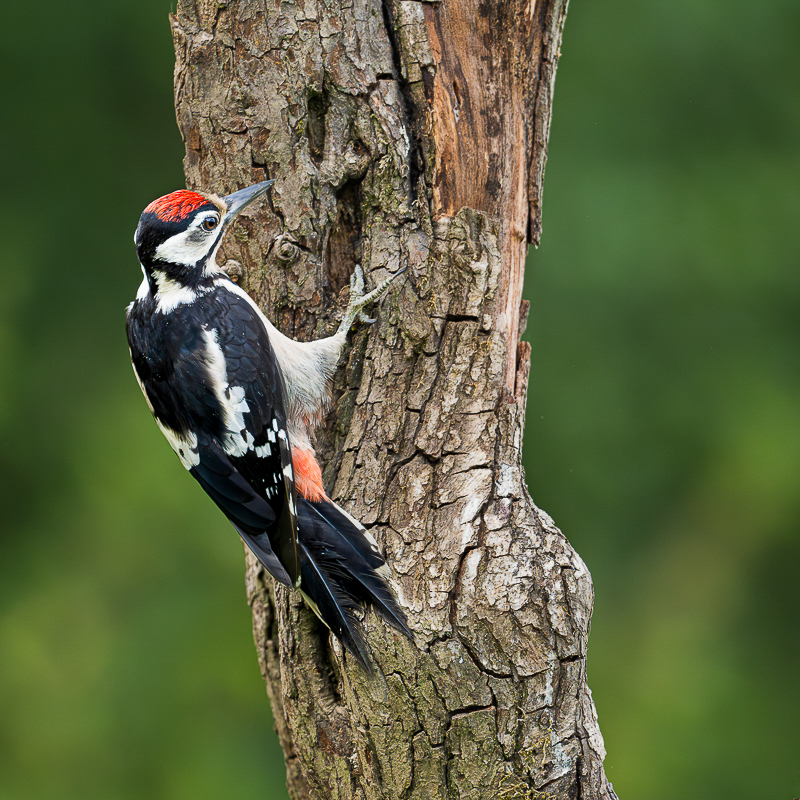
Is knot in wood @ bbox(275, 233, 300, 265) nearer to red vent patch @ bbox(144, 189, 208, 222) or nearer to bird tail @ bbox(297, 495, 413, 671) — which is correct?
red vent patch @ bbox(144, 189, 208, 222)

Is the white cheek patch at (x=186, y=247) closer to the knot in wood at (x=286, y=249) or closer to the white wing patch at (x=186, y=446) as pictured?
the knot in wood at (x=286, y=249)

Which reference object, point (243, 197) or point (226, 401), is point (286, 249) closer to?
point (243, 197)

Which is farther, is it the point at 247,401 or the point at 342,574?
the point at 247,401

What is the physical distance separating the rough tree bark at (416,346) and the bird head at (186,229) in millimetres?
71

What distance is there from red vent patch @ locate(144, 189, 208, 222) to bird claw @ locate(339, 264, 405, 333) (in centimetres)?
39

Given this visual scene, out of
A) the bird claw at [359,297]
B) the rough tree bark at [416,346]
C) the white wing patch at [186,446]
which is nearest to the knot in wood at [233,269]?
the rough tree bark at [416,346]

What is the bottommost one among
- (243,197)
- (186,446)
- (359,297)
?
(186,446)

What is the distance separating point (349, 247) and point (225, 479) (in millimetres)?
631

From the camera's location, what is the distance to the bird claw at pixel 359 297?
6.54 feet

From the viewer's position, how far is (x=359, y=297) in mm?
2008

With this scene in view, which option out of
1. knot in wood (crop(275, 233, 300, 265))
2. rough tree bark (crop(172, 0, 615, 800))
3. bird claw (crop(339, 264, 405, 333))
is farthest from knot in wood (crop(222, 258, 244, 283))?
bird claw (crop(339, 264, 405, 333))

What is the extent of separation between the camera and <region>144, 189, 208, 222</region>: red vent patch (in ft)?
6.44

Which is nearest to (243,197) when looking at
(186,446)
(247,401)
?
(247,401)

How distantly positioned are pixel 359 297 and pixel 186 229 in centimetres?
44
